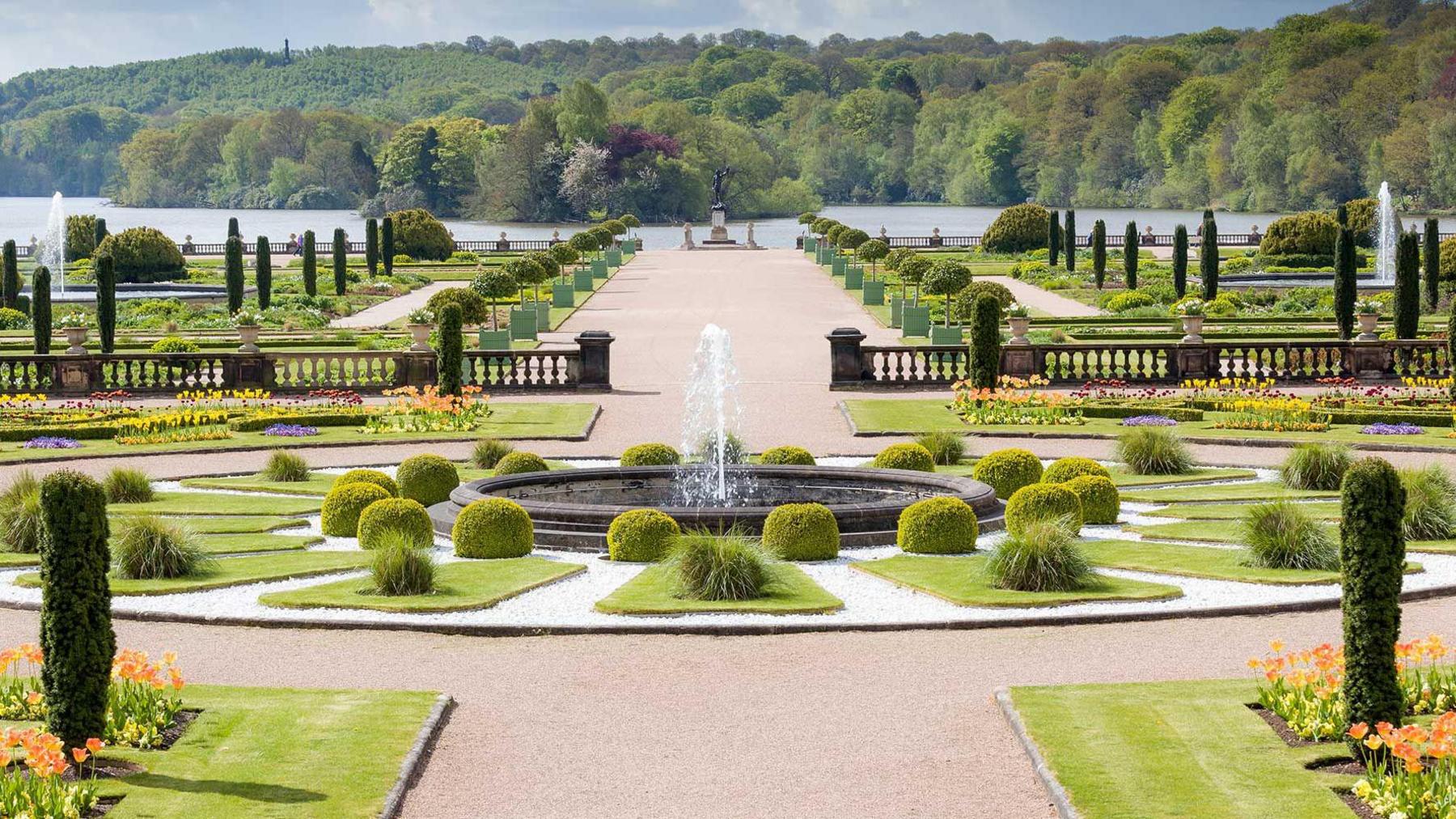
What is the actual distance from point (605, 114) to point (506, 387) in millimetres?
106731

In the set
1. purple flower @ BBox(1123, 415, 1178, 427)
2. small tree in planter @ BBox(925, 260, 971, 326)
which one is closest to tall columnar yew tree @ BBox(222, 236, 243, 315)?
small tree in planter @ BBox(925, 260, 971, 326)

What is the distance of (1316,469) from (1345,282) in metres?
19.4

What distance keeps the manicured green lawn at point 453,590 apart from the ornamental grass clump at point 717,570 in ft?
4.89

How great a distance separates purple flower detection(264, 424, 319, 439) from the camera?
29.8 meters

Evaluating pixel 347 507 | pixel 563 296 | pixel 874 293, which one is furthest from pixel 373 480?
pixel 563 296

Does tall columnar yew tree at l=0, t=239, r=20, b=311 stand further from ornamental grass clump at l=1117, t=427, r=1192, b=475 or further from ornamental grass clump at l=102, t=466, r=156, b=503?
ornamental grass clump at l=1117, t=427, r=1192, b=475

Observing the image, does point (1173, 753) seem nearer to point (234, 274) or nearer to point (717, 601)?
point (717, 601)

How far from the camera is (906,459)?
78.5ft

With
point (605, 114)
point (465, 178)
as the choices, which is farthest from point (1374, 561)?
point (465, 178)

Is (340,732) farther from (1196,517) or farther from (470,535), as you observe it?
(1196,517)

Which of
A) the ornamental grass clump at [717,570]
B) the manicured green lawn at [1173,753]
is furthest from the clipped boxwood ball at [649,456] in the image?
the manicured green lawn at [1173,753]

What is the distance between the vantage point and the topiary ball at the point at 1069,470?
72.7ft

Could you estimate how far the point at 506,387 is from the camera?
37.3 m

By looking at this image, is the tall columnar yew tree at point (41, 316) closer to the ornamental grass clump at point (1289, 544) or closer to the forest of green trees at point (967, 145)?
the ornamental grass clump at point (1289, 544)
